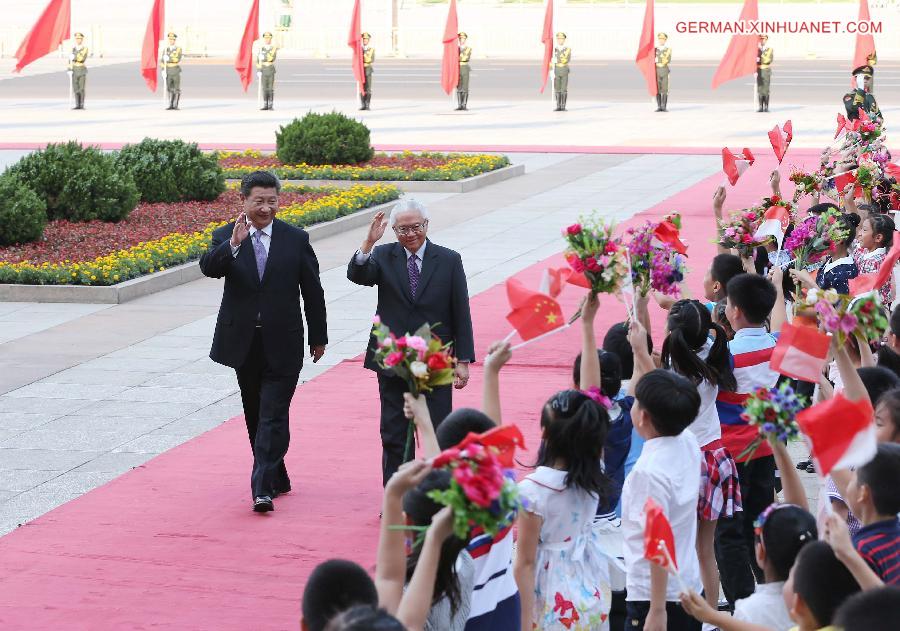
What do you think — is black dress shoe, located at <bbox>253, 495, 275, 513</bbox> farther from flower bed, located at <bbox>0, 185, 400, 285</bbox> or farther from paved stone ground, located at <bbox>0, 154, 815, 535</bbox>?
flower bed, located at <bbox>0, 185, 400, 285</bbox>

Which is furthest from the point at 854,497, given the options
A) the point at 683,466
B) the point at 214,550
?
the point at 214,550

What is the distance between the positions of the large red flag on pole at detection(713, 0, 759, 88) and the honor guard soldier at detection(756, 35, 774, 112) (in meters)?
2.08

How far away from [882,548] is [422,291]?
3.95 meters

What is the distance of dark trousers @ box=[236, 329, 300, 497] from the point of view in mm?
8375

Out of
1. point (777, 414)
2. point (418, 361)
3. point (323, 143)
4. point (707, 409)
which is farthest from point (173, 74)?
point (777, 414)

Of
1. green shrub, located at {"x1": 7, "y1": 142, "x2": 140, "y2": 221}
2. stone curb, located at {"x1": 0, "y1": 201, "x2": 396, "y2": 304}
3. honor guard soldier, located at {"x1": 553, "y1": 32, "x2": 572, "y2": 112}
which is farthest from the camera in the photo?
honor guard soldier, located at {"x1": 553, "y1": 32, "x2": 572, "y2": 112}

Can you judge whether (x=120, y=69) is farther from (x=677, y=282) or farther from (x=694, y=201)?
(x=677, y=282)

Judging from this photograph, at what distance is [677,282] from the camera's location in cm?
736

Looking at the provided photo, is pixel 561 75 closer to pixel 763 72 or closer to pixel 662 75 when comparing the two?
pixel 662 75

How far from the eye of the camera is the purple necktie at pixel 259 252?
8.54 meters

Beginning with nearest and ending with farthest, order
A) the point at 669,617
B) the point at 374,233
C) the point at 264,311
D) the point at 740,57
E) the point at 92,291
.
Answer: the point at 669,617 → the point at 374,233 → the point at 264,311 → the point at 92,291 → the point at 740,57

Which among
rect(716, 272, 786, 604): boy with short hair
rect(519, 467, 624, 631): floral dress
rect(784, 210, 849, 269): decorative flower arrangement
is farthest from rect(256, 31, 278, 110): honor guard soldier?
rect(519, 467, 624, 631): floral dress

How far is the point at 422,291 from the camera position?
26.2ft

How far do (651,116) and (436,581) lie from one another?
109 feet
